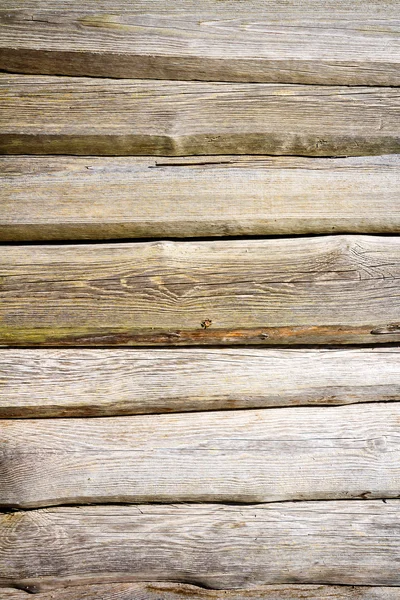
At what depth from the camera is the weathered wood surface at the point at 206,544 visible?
4.30ft

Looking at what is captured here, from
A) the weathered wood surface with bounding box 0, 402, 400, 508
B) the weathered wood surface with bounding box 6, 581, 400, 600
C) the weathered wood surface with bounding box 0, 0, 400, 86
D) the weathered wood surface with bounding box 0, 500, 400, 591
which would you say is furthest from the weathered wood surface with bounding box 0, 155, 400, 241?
the weathered wood surface with bounding box 6, 581, 400, 600

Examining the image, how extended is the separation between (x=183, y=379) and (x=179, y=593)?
57 centimetres

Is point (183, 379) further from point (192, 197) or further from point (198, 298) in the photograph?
point (192, 197)

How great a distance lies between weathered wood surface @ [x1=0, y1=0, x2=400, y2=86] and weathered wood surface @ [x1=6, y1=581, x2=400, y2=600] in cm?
132

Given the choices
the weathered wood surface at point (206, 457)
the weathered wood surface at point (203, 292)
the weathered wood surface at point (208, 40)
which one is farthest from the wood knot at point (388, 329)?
the weathered wood surface at point (208, 40)

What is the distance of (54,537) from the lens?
1.31 meters

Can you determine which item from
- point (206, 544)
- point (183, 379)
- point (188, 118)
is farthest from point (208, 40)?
point (206, 544)

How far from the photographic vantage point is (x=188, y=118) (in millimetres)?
1280

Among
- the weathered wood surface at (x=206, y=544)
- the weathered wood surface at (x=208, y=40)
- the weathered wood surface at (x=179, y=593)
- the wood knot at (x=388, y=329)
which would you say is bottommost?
the weathered wood surface at (x=179, y=593)

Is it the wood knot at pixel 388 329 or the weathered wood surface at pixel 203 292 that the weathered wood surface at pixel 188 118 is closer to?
the weathered wood surface at pixel 203 292

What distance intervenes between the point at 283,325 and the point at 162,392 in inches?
14.0

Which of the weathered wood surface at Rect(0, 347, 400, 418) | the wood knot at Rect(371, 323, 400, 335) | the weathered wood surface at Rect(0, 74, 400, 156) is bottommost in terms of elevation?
the weathered wood surface at Rect(0, 347, 400, 418)

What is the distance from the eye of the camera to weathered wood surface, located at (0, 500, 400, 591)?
1.31 metres

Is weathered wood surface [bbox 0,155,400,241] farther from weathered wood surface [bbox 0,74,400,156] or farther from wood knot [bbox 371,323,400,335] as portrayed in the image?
wood knot [bbox 371,323,400,335]
